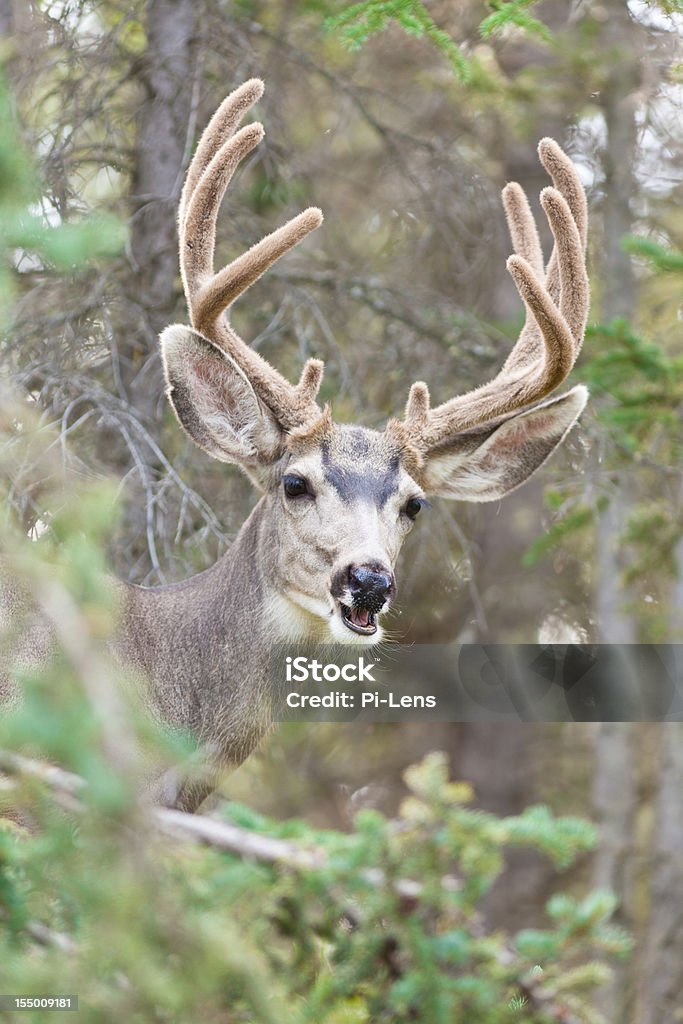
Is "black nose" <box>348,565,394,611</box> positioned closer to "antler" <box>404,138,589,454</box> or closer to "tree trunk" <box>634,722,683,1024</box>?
"antler" <box>404,138,589,454</box>

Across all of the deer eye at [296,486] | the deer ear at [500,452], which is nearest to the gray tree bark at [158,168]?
the deer ear at [500,452]

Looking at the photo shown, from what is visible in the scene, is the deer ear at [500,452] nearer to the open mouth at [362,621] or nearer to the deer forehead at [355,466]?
the deer forehead at [355,466]

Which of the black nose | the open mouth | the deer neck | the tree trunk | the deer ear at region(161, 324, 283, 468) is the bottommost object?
the tree trunk

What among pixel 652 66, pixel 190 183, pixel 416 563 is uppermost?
pixel 190 183

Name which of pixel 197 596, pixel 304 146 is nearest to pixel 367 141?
pixel 304 146

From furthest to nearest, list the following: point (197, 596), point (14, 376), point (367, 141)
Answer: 1. point (367, 141)
2. point (14, 376)
3. point (197, 596)

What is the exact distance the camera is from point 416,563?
7.38 meters

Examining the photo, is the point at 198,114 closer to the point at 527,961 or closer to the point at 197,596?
the point at 197,596

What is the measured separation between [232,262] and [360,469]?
1.05 meters

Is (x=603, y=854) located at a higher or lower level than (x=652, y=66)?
lower

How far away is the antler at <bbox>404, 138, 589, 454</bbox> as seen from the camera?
18.3ft

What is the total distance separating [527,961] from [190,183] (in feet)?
13.1

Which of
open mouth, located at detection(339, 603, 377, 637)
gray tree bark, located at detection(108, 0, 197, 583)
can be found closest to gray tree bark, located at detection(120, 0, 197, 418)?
gray tree bark, located at detection(108, 0, 197, 583)

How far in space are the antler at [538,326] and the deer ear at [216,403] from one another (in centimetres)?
68
